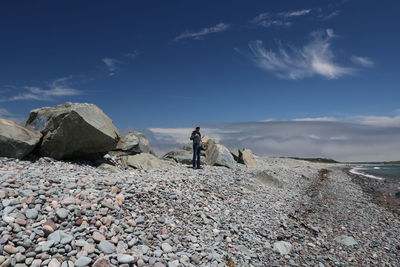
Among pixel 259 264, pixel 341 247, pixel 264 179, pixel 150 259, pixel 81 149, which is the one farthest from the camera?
pixel 264 179

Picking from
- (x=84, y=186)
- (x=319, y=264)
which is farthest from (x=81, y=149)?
(x=319, y=264)

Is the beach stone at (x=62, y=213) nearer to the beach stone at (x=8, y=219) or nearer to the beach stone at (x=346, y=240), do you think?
the beach stone at (x=8, y=219)

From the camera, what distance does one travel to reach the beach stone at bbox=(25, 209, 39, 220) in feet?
25.3

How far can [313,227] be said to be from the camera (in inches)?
500

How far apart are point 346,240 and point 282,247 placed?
12.0ft

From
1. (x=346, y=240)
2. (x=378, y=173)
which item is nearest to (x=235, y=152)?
(x=346, y=240)

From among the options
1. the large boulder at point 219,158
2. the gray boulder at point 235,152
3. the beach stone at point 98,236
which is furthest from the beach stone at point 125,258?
the gray boulder at point 235,152

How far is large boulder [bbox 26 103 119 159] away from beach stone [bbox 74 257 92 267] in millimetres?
11613

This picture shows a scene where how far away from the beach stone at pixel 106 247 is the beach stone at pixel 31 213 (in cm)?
208

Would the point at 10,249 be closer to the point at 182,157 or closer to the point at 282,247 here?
the point at 282,247

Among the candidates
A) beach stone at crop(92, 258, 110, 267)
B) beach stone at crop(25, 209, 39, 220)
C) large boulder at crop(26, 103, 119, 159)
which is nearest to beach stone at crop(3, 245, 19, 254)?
beach stone at crop(25, 209, 39, 220)

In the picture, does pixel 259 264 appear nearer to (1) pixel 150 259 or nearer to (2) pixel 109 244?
(1) pixel 150 259

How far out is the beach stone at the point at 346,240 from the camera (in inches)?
452

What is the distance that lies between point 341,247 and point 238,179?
341 inches
